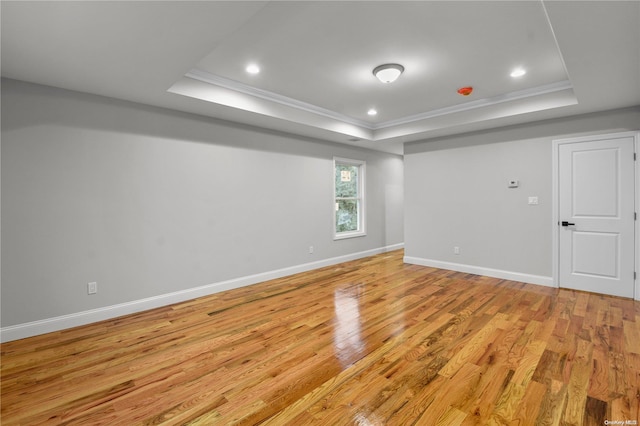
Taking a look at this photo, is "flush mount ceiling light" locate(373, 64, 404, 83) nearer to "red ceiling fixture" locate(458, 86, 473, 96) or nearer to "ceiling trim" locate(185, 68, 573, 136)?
"red ceiling fixture" locate(458, 86, 473, 96)

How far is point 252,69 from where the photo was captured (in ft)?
10.7

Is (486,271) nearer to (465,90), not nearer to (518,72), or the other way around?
(465,90)

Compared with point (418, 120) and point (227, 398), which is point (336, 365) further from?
point (418, 120)

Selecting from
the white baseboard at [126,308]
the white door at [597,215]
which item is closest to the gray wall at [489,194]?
the white door at [597,215]

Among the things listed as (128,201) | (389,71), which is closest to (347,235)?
(389,71)

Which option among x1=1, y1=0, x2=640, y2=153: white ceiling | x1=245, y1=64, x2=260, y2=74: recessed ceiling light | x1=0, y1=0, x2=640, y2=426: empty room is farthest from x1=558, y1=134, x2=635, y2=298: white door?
x1=245, y1=64, x2=260, y2=74: recessed ceiling light

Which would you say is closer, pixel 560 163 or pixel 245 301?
pixel 245 301

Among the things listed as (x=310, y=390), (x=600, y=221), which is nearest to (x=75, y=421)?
(x=310, y=390)

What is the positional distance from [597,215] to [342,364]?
4.06 metres

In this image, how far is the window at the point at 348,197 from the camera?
615 centimetres

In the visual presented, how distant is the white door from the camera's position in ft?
12.4

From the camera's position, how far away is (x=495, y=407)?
1.80 m

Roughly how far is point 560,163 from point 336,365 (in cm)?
423

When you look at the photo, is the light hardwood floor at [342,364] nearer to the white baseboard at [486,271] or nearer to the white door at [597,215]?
the white door at [597,215]
